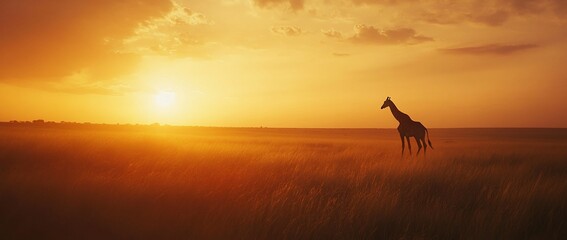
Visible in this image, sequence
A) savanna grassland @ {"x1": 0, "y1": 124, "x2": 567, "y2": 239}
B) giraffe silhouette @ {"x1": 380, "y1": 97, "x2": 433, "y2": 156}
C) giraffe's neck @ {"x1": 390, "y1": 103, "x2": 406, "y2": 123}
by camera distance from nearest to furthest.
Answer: savanna grassland @ {"x1": 0, "y1": 124, "x2": 567, "y2": 239} < giraffe silhouette @ {"x1": 380, "y1": 97, "x2": 433, "y2": 156} < giraffe's neck @ {"x1": 390, "y1": 103, "x2": 406, "y2": 123}

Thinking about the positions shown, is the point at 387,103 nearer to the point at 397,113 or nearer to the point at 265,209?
the point at 397,113

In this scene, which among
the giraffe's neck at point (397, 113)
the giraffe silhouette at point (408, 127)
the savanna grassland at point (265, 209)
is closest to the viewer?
the savanna grassland at point (265, 209)

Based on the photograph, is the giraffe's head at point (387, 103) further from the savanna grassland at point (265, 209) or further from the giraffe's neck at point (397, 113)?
the savanna grassland at point (265, 209)

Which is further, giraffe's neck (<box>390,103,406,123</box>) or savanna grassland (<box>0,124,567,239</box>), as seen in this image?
giraffe's neck (<box>390,103,406,123</box>)

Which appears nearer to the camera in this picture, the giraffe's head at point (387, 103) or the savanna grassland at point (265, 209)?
the savanna grassland at point (265, 209)

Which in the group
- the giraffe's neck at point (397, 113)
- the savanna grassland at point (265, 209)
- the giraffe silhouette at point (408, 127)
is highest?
the giraffe's neck at point (397, 113)

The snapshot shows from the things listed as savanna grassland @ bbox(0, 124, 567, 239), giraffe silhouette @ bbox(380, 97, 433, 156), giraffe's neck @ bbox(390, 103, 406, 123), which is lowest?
savanna grassland @ bbox(0, 124, 567, 239)

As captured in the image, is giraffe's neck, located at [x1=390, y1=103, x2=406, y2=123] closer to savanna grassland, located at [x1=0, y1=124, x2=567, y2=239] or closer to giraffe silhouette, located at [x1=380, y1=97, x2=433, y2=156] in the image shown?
giraffe silhouette, located at [x1=380, y1=97, x2=433, y2=156]

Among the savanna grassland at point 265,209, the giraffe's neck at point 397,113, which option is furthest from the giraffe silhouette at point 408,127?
the savanna grassland at point 265,209

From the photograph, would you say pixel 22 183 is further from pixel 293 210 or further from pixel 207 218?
pixel 293 210

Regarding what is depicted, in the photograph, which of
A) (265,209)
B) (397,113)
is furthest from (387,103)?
(265,209)

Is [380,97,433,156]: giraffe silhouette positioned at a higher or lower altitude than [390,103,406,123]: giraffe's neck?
lower

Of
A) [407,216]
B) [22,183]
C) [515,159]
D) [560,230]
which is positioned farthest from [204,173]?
[515,159]

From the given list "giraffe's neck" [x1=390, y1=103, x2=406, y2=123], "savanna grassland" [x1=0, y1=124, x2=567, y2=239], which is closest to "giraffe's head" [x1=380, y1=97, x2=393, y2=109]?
"giraffe's neck" [x1=390, y1=103, x2=406, y2=123]
